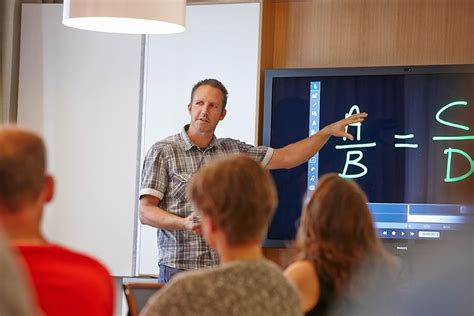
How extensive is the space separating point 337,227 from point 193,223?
59.8 inches

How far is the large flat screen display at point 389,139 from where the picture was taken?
16.5 ft

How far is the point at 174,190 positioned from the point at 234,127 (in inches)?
35.2

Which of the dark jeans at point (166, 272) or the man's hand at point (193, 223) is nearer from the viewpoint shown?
the man's hand at point (193, 223)

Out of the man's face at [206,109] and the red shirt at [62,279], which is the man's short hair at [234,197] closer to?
the red shirt at [62,279]

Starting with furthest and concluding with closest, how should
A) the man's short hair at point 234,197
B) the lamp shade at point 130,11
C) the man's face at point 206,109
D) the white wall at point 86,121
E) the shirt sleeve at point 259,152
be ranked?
the white wall at point 86,121, the shirt sleeve at point 259,152, the man's face at point 206,109, the lamp shade at point 130,11, the man's short hair at point 234,197

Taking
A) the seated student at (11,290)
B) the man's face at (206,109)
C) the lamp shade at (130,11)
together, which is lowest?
the seated student at (11,290)

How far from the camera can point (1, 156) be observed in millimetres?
1991

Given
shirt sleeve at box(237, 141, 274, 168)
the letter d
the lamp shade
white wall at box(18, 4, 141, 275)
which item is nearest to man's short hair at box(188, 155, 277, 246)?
the lamp shade

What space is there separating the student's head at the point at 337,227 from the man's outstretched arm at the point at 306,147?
223cm

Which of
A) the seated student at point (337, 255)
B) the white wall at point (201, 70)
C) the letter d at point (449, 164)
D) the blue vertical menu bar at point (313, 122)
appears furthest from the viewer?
the white wall at point (201, 70)

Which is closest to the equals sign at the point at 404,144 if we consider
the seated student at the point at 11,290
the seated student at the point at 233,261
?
the seated student at the point at 233,261

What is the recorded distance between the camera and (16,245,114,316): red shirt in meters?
2.06

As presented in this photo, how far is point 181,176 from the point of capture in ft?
15.1

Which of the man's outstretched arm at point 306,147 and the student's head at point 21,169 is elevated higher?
the man's outstretched arm at point 306,147
